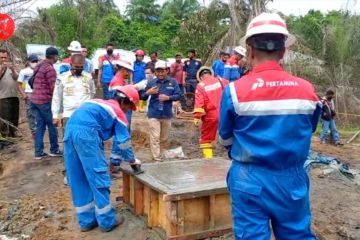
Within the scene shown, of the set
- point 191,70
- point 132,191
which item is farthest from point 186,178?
point 191,70

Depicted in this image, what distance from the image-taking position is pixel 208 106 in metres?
7.60

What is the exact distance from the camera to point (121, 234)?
16.4 feet

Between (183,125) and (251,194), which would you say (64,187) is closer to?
(251,194)

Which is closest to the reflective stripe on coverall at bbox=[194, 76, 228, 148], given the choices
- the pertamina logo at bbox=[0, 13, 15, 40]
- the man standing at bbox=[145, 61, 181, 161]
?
the man standing at bbox=[145, 61, 181, 161]

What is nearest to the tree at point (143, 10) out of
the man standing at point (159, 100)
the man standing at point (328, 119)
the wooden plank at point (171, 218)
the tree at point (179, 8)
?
the tree at point (179, 8)

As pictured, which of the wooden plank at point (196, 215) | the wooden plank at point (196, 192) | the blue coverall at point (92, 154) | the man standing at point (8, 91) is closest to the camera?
the wooden plank at point (196, 192)

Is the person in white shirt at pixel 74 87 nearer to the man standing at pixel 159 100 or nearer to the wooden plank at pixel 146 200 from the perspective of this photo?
the man standing at pixel 159 100

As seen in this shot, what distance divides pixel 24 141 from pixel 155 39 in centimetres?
2185

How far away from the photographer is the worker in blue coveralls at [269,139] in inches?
116

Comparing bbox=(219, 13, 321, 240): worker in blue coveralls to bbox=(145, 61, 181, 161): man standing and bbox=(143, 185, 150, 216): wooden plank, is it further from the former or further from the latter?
bbox=(145, 61, 181, 161): man standing

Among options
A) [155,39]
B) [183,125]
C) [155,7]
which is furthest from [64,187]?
[155,7]

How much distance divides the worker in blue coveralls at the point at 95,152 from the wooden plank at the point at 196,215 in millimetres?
886

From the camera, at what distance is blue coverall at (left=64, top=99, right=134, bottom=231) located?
A: 4.87 metres

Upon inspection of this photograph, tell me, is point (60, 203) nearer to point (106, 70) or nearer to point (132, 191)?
point (132, 191)
